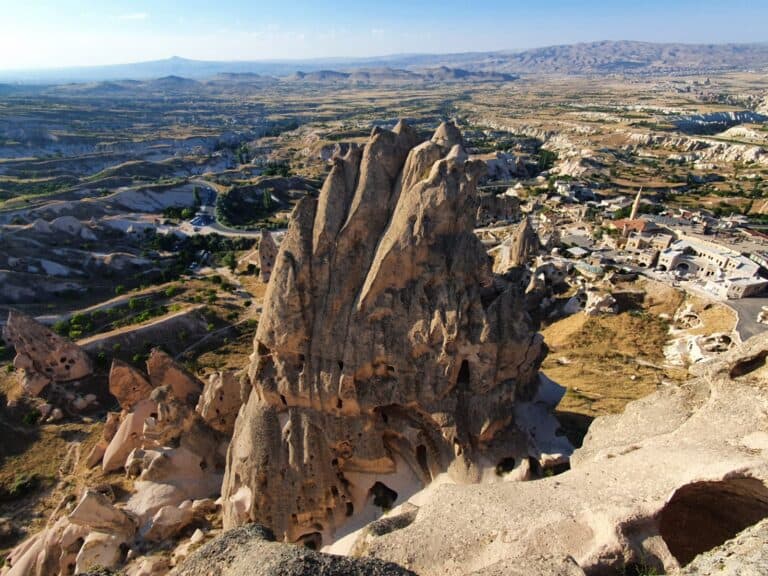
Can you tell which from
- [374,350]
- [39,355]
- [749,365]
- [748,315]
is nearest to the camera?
[749,365]

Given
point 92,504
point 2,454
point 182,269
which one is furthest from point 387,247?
point 182,269

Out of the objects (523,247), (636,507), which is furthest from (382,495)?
(523,247)

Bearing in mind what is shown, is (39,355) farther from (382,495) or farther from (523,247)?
(523,247)

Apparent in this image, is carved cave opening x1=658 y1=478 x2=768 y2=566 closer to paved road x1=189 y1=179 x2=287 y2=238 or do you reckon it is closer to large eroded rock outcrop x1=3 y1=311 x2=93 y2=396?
large eroded rock outcrop x1=3 y1=311 x2=93 y2=396

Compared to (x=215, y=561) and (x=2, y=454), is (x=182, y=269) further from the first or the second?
(x=215, y=561)

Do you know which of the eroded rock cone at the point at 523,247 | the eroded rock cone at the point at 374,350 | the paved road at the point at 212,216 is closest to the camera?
the eroded rock cone at the point at 374,350

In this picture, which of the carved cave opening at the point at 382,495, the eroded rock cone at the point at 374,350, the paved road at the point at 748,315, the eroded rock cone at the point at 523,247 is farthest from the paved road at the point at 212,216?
the carved cave opening at the point at 382,495

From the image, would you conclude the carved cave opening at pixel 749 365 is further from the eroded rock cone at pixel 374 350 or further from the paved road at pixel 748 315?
the paved road at pixel 748 315

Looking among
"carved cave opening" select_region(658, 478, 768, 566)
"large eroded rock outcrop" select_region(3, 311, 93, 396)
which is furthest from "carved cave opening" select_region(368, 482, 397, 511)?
"large eroded rock outcrop" select_region(3, 311, 93, 396)

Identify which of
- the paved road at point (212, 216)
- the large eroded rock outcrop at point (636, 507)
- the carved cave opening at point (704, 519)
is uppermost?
the large eroded rock outcrop at point (636, 507)
